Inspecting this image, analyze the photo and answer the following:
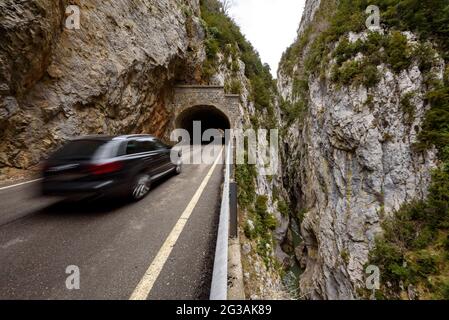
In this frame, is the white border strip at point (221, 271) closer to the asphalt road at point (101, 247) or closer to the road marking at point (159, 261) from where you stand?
the asphalt road at point (101, 247)

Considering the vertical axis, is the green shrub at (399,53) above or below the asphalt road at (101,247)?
above

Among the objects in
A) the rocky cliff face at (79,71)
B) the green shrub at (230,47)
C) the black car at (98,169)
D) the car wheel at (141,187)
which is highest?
the green shrub at (230,47)

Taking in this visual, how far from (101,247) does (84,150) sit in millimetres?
1976

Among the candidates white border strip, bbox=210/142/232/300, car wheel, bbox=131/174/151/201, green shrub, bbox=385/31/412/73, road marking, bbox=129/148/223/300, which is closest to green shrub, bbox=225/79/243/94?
green shrub, bbox=385/31/412/73

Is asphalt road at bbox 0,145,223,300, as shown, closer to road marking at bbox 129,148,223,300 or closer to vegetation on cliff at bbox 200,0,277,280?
road marking at bbox 129,148,223,300

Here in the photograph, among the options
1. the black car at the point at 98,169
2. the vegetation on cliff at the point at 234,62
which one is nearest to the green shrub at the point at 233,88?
the vegetation on cliff at the point at 234,62

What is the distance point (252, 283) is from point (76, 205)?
4037 mm

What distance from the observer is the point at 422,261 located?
22.8 feet

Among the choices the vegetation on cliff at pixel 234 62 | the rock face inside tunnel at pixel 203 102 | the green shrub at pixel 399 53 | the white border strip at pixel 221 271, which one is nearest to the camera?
the white border strip at pixel 221 271

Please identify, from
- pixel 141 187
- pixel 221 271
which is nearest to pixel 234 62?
pixel 141 187

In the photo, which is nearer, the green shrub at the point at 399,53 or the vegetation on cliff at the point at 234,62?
the green shrub at the point at 399,53

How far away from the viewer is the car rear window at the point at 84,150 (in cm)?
351

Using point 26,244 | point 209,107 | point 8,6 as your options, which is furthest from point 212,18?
point 26,244

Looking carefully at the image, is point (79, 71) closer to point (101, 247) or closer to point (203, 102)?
point (101, 247)
